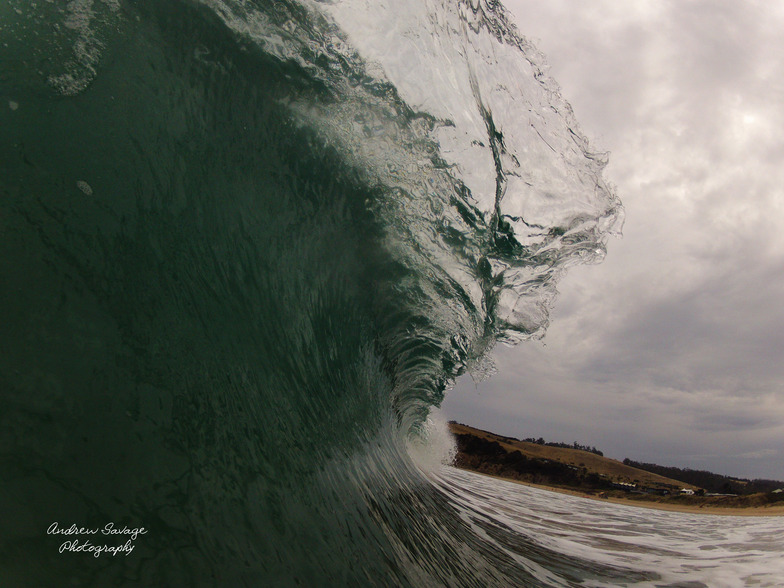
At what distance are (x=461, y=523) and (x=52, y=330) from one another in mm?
4599

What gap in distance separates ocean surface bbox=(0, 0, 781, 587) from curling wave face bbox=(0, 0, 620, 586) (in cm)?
1

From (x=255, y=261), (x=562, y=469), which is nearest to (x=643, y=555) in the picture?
(x=255, y=261)

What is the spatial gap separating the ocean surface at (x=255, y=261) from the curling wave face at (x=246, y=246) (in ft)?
0.04

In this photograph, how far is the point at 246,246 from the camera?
118 inches

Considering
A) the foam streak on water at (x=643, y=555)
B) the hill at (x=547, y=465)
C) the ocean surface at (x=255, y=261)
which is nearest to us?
the ocean surface at (x=255, y=261)

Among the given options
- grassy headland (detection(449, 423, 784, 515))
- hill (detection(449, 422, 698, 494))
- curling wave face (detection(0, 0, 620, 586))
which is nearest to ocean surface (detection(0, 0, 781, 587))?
curling wave face (detection(0, 0, 620, 586))

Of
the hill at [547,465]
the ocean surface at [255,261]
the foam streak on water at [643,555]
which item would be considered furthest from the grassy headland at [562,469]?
the ocean surface at [255,261]

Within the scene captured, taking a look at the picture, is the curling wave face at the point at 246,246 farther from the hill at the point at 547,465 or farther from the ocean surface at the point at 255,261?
the hill at the point at 547,465

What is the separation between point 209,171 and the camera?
2809mm

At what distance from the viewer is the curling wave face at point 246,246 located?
5.16 feet

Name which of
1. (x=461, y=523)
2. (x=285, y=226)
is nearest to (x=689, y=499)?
(x=461, y=523)

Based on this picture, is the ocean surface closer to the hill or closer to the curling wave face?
the curling wave face

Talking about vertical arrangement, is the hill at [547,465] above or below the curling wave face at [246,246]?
below

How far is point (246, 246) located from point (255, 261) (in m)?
0.12
